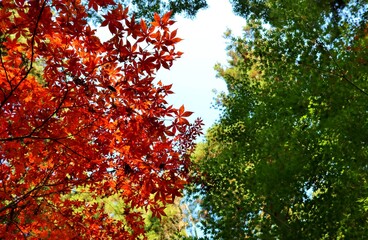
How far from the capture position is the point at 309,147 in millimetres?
8141

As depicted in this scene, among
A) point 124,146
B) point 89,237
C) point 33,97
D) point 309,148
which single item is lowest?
point 89,237

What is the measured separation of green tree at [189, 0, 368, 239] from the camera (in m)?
7.39

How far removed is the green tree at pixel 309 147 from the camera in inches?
291

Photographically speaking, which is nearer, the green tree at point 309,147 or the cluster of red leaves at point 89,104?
the cluster of red leaves at point 89,104

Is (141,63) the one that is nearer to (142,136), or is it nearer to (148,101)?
(148,101)

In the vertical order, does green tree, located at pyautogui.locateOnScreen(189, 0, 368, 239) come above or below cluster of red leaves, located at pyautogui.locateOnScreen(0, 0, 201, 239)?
above

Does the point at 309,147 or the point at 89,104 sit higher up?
the point at 309,147

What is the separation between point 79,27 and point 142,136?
1644 mm

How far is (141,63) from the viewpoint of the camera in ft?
10.9

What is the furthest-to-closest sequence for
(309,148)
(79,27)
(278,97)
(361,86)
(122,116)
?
(278,97), (309,148), (361,86), (122,116), (79,27)

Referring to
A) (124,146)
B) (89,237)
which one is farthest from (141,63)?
(89,237)

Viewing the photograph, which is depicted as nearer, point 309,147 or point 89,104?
point 89,104

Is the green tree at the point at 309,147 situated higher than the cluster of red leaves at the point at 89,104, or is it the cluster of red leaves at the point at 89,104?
the green tree at the point at 309,147

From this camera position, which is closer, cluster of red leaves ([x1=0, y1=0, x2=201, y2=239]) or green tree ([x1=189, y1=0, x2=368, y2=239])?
cluster of red leaves ([x1=0, y1=0, x2=201, y2=239])
